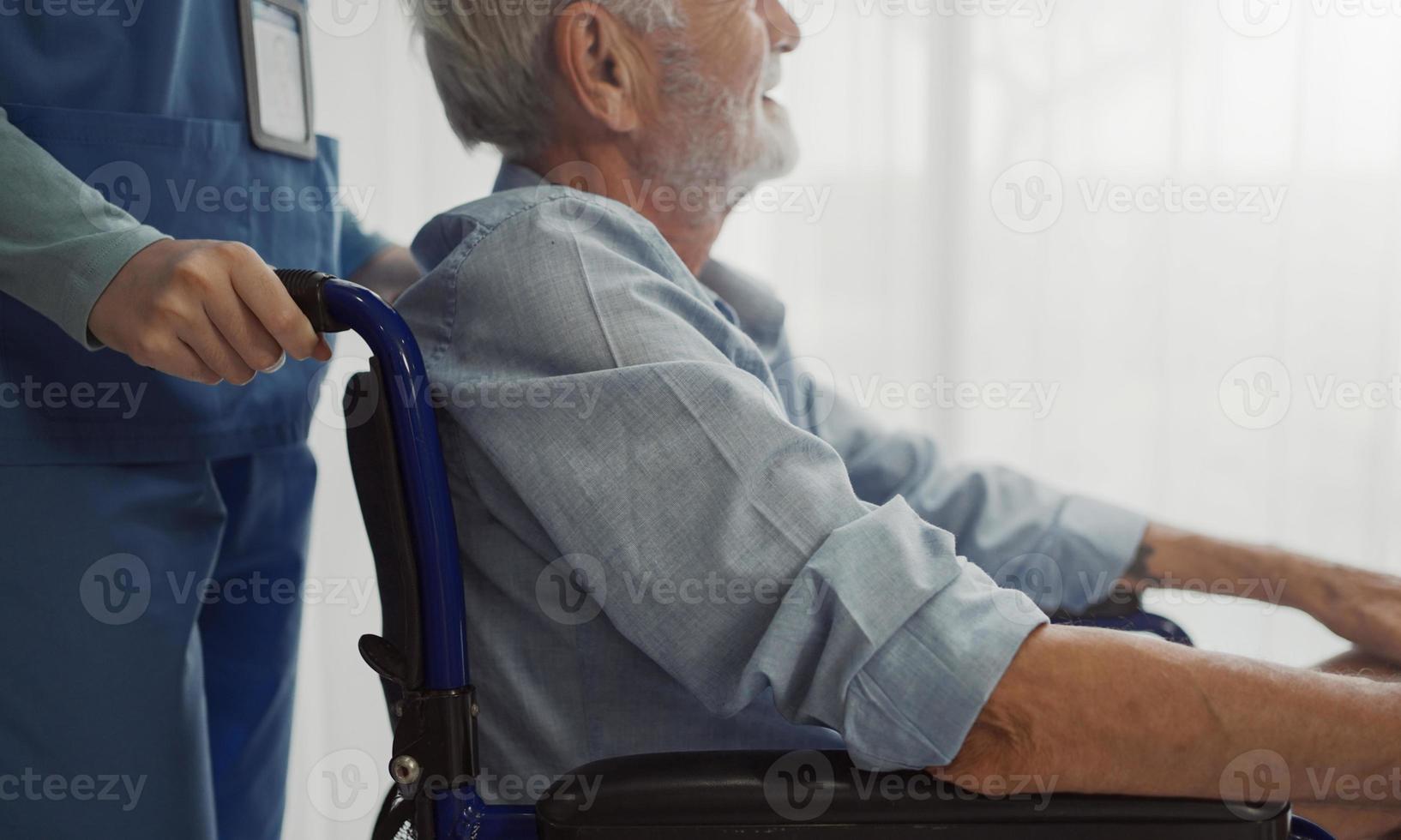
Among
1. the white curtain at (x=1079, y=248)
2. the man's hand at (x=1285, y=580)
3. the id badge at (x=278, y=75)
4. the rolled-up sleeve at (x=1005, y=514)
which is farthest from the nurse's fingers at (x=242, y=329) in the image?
the white curtain at (x=1079, y=248)

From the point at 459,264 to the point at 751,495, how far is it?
0.28 metres

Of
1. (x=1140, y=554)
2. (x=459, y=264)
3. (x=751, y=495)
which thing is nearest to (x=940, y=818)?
(x=751, y=495)

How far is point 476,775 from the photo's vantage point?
0.62 meters

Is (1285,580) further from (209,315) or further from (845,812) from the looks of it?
(209,315)

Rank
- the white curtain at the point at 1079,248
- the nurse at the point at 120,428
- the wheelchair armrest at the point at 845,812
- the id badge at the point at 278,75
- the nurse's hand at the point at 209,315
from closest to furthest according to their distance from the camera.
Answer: the wheelchair armrest at the point at 845,812, the nurse's hand at the point at 209,315, the nurse at the point at 120,428, the id badge at the point at 278,75, the white curtain at the point at 1079,248

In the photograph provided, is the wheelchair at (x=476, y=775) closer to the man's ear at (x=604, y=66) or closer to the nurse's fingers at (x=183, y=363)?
the nurse's fingers at (x=183, y=363)

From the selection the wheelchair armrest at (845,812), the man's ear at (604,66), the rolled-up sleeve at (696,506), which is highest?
the man's ear at (604,66)

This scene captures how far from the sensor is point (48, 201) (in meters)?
0.75

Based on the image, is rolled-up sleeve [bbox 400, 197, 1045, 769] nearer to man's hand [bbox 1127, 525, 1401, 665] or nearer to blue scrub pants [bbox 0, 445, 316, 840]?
blue scrub pants [bbox 0, 445, 316, 840]

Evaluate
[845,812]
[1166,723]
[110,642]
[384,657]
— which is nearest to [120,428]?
[110,642]

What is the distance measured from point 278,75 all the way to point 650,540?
68 cm

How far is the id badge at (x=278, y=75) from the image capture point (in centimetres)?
95

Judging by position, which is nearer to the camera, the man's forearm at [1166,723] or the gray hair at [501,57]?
the man's forearm at [1166,723]

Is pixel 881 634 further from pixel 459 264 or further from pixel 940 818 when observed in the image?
pixel 459 264
